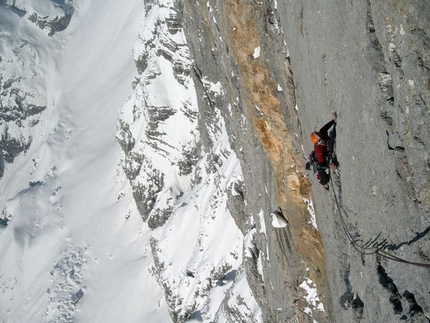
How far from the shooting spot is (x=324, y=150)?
395 inches

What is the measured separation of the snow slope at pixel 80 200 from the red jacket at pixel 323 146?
43.5 metres

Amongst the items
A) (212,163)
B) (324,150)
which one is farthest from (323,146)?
(212,163)

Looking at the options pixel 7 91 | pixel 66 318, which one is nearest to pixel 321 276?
pixel 66 318

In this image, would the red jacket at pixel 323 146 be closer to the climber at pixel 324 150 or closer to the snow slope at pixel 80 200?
the climber at pixel 324 150

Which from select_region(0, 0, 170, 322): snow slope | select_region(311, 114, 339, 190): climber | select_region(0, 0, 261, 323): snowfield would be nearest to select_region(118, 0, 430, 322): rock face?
select_region(311, 114, 339, 190): climber

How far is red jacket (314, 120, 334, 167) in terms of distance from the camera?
964 cm

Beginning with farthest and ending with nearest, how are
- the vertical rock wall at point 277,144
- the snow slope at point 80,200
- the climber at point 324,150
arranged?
the snow slope at point 80,200, the vertical rock wall at point 277,144, the climber at point 324,150

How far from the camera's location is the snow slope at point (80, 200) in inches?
2394

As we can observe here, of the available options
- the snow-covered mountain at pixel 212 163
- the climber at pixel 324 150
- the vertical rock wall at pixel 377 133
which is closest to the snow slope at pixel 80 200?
the snow-covered mountain at pixel 212 163

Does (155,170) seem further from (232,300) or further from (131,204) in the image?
(232,300)

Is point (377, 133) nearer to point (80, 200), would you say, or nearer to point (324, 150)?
point (324, 150)

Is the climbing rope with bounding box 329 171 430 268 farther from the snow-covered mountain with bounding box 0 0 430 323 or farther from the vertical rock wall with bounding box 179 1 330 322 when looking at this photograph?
the vertical rock wall with bounding box 179 1 330 322

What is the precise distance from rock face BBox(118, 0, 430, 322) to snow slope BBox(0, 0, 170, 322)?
36.9m

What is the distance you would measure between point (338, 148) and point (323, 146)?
1.54 feet
